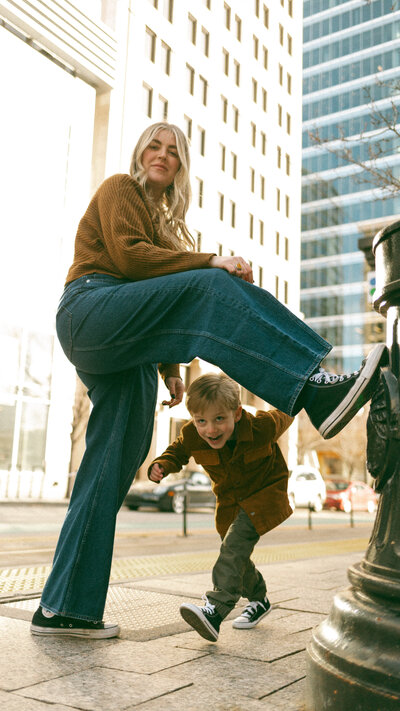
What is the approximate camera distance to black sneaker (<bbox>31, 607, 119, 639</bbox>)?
8.60 ft

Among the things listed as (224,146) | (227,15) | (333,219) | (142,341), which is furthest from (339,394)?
(333,219)

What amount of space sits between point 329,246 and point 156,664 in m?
68.7

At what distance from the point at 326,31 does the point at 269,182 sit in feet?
80.7

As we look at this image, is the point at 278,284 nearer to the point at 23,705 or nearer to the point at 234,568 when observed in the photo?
the point at 234,568

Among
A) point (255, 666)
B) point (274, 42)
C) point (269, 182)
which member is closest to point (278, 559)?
point (255, 666)

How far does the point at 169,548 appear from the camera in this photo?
29.9ft

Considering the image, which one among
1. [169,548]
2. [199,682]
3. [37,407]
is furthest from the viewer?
[37,407]

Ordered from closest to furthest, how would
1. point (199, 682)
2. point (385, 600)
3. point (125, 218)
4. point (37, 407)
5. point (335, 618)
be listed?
point (385, 600) → point (335, 618) → point (199, 682) → point (125, 218) → point (37, 407)

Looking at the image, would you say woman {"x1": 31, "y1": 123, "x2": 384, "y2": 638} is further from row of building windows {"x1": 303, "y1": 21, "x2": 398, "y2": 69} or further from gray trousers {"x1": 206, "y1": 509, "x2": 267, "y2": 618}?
row of building windows {"x1": 303, "y1": 21, "x2": 398, "y2": 69}

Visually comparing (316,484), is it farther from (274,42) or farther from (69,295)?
(274,42)

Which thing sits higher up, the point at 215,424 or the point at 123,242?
the point at 123,242

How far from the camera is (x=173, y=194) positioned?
10.4 ft

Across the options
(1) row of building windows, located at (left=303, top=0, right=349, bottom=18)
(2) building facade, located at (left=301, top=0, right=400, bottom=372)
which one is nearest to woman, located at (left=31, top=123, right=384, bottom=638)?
(2) building facade, located at (left=301, top=0, right=400, bottom=372)

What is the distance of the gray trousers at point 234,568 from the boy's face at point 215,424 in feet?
1.25
